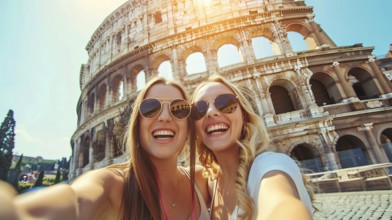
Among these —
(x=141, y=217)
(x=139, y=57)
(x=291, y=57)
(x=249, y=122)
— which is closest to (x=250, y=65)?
(x=291, y=57)

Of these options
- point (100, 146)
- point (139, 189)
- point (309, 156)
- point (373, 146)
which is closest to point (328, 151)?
point (309, 156)

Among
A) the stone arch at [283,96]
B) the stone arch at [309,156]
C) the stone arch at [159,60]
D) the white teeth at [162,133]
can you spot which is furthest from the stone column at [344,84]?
the white teeth at [162,133]

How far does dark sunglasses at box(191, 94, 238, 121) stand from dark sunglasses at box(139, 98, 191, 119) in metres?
0.12

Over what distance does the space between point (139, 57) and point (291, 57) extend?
1119 cm

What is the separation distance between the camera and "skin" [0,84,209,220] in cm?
74

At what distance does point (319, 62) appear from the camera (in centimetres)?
1183

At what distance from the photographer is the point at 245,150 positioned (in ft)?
4.98

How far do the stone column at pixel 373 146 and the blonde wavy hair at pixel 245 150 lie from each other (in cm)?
1220

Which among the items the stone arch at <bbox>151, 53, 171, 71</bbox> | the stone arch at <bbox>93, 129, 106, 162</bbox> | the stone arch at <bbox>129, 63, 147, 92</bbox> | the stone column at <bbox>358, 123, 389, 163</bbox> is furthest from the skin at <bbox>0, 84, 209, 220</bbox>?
the stone arch at <bbox>93, 129, 106, 162</bbox>

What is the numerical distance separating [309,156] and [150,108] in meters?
12.7

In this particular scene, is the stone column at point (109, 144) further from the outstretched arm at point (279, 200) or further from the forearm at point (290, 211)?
the forearm at point (290, 211)

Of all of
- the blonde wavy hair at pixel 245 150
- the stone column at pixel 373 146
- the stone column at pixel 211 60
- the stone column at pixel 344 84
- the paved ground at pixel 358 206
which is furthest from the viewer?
the stone column at pixel 211 60

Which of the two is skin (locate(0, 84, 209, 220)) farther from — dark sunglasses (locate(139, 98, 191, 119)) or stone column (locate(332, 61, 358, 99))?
stone column (locate(332, 61, 358, 99))

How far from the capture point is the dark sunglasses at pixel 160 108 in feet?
5.94
